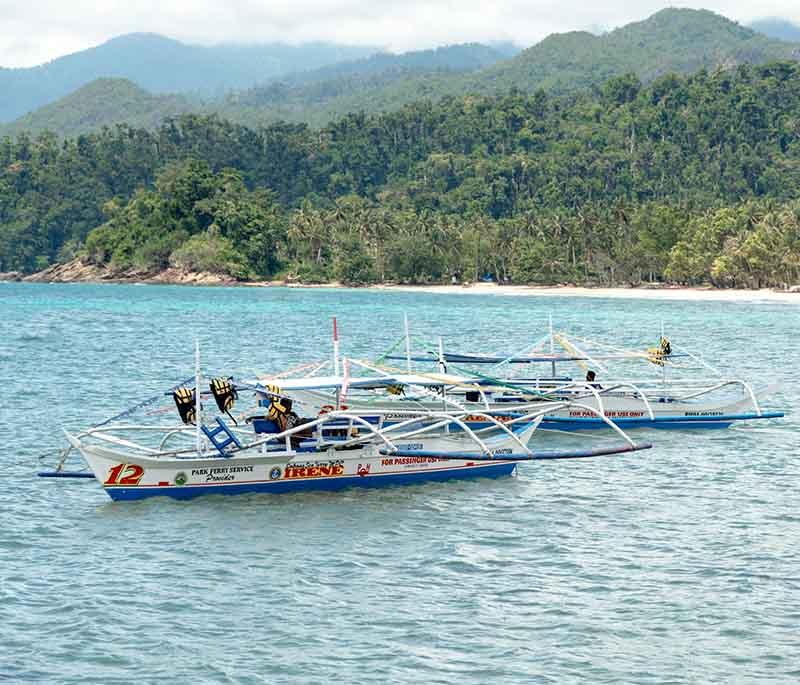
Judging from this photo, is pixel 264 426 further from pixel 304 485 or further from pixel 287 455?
pixel 304 485

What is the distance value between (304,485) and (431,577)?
630 centimetres

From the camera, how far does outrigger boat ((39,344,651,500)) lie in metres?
25.7

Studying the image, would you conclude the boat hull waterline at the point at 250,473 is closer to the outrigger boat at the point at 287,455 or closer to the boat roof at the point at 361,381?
the outrigger boat at the point at 287,455

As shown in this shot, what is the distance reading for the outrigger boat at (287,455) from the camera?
25719 mm

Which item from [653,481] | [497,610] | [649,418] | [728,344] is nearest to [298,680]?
[497,610]

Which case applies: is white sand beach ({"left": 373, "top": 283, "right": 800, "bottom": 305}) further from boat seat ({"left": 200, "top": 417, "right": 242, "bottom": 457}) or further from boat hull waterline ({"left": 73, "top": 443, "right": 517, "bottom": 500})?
boat seat ({"left": 200, "top": 417, "right": 242, "bottom": 457})

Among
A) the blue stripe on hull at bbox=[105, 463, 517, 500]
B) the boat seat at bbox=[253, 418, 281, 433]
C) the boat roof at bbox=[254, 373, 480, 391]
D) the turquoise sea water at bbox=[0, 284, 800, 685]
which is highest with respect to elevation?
the boat roof at bbox=[254, 373, 480, 391]

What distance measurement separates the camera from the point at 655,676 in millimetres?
16594

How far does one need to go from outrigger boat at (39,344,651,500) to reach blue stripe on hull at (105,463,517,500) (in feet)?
0.07

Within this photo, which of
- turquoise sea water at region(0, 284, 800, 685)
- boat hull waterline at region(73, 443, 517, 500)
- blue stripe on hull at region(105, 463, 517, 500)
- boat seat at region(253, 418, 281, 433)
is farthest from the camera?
boat seat at region(253, 418, 281, 433)

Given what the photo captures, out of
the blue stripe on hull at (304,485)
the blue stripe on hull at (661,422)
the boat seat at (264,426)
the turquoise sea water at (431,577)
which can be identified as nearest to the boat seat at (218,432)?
the boat seat at (264,426)

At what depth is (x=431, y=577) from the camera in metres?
21.0

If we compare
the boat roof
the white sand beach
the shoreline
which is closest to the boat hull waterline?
the boat roof

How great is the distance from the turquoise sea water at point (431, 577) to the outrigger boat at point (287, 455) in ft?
1.27
